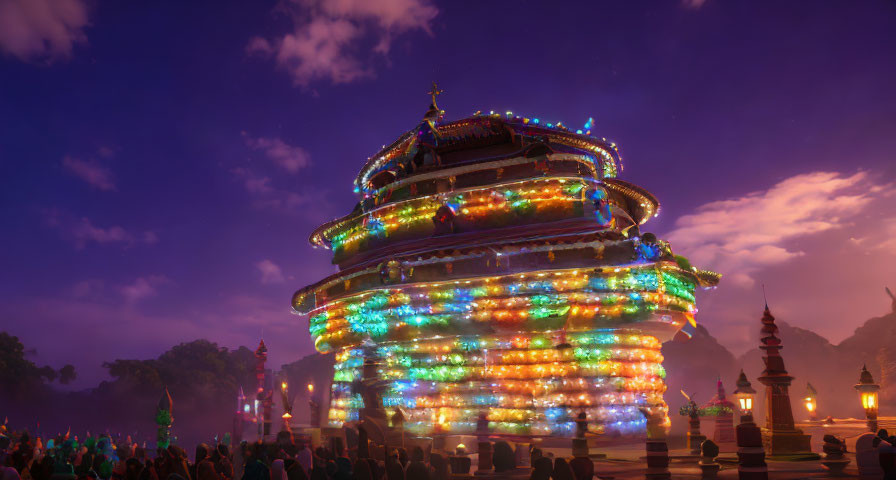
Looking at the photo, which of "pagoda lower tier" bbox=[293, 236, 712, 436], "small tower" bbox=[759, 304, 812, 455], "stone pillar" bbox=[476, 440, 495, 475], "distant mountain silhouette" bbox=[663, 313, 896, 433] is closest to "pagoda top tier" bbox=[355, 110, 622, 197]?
"pagoda lower tier" bbox=[293, 236, 712, 436]

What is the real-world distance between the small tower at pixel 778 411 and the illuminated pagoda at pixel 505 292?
5.37 meters

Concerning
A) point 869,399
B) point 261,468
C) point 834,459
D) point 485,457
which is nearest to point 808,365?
point 869,399

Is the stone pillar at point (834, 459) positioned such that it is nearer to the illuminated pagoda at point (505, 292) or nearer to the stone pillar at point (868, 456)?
the stone pillar at point (868, 456)

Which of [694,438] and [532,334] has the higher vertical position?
[532,334]

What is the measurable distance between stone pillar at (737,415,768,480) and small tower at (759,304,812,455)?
691 cm

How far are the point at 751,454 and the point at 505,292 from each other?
12956mm

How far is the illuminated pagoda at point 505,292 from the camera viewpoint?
72.5 ft

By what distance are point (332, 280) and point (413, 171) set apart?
263 inches

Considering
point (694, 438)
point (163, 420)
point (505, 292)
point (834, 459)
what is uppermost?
point (505, 292)

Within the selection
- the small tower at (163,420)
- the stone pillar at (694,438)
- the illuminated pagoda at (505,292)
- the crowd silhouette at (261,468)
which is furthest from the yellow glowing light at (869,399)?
the small tower at (163,420)

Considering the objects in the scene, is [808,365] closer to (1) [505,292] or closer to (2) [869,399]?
(2) [869,399]

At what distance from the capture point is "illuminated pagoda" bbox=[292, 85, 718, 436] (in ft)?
72.5

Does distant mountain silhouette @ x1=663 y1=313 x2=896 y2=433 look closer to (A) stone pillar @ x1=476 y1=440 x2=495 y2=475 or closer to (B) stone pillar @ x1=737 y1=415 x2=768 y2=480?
(A) stone pillar @ x1=476 y1=440 x2=495 y2=475

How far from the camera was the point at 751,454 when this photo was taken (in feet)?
35.3
